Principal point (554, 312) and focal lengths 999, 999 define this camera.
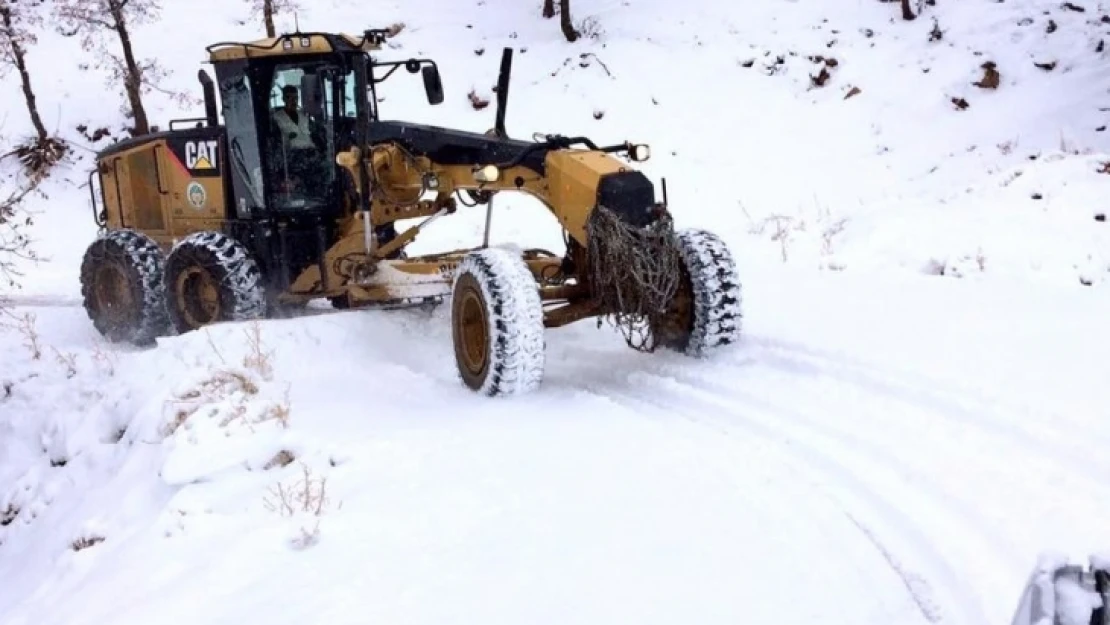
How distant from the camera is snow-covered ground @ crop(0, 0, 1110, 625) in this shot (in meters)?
3.58

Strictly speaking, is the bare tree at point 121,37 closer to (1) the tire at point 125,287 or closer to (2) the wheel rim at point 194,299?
(1) the tire at point 125,287

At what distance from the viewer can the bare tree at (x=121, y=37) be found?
18.1m

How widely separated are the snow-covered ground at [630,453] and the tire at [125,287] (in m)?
0.43

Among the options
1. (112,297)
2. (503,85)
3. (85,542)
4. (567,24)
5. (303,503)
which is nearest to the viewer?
(303,503)

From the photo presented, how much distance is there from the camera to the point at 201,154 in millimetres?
9039

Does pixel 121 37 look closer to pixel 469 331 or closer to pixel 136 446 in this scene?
pixel 136 446

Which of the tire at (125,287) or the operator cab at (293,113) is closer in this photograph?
the operator cab at (293,113)

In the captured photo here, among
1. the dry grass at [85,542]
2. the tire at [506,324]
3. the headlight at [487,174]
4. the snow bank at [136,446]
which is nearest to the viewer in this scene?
the snow bank at [136,446]

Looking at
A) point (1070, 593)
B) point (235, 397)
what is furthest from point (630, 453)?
point (1070, 593)

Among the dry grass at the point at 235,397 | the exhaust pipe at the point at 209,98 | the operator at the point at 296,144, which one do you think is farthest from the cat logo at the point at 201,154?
the dry grass at the point at 235,397

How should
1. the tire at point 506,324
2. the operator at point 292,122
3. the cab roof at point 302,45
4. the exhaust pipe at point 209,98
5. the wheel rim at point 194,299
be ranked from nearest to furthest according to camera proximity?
the tire at point 506,324, the cab roof at point 302,45, the operator at point 292,122, the wheel rim at point 194,299, the exhaust pipe at point 209,98

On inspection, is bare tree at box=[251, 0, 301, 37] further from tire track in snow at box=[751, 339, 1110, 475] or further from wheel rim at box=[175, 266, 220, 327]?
tire track in snow at box=[751, 339, 1110, 475]

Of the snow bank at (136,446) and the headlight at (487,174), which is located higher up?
the headlight at (487,174)

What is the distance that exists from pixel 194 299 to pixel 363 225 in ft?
5.71
